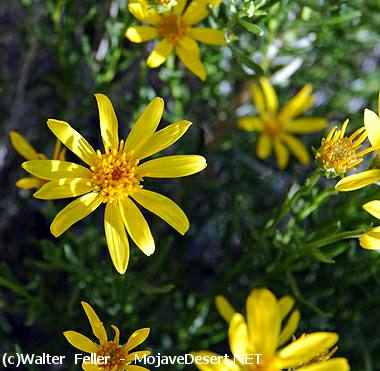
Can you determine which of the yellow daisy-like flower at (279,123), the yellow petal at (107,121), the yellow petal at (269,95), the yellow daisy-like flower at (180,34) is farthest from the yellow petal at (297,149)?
the yellow petal at (107,121)

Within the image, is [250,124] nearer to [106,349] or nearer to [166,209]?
[166,209]

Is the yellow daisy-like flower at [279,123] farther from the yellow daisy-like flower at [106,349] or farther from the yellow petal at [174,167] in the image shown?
the yellow daisy-like flower at [106,349]

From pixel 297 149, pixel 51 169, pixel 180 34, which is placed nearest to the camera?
pixel 51 169

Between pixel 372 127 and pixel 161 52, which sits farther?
pixel 161 52

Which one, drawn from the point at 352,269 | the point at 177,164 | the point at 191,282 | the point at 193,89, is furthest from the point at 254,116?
the point at 177,164

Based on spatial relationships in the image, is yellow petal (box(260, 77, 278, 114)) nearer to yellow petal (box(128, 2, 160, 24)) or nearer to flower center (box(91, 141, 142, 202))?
yellow petal (box(128, 2, 160, 24))

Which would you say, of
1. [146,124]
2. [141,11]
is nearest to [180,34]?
[141,11]

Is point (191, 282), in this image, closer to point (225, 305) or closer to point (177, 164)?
point (225, 305)
